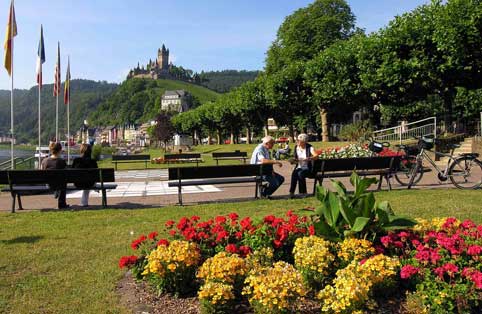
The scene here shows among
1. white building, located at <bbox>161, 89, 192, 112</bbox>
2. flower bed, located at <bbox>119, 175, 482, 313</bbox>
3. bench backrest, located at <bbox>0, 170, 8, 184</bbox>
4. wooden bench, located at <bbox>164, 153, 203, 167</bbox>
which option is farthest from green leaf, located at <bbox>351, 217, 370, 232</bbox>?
white building, located at <bbox>161, 89, 192, 112</bbox>

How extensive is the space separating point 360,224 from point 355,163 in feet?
21.9

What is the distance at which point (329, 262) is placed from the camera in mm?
4086

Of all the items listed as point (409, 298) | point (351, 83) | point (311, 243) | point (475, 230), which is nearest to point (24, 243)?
point (311, 243)

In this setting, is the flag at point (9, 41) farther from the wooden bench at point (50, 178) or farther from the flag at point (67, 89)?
the flag at point (67, 89)

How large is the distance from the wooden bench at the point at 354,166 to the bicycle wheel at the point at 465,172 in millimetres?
1302

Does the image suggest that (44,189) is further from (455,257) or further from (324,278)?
(455,257)

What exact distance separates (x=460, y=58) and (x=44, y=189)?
20369mm

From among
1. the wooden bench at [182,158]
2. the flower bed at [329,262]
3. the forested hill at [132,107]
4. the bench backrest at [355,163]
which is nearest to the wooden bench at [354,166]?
the bench backrest at [355,163]

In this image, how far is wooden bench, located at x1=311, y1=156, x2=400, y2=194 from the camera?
10.5m

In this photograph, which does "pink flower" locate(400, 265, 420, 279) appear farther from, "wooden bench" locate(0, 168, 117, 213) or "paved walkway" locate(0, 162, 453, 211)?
"wooden bench" locate(0, 168, 117, 213)

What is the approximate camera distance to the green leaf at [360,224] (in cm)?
436

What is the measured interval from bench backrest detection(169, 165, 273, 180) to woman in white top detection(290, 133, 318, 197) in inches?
29.1

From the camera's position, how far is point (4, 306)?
4.01 meters

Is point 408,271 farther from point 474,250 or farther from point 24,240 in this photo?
point 24,240
